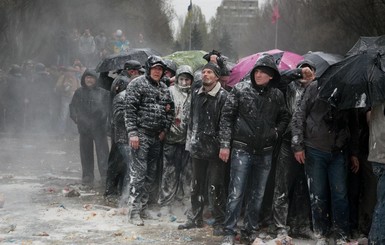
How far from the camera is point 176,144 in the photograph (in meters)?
7.91

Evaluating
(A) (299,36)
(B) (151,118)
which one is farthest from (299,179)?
(A) (299,36)

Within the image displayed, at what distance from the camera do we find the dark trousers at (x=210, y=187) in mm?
7082

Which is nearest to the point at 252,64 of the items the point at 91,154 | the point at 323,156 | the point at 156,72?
the point at 156,72

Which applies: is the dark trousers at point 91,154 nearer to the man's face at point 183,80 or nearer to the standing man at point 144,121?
the standing man at point 144,121

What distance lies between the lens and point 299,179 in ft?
22.6

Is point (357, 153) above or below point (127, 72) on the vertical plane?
below

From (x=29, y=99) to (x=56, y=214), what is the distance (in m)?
9.64

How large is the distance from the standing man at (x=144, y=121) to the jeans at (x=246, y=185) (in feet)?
4.70

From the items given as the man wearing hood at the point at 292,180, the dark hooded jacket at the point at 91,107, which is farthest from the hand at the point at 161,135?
the dark hooded jacket at the point at 91,107

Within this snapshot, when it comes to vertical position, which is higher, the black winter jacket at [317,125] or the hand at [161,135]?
the black winter jacket at [317,125]

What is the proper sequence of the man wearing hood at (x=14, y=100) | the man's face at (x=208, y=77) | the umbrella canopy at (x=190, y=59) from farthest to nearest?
the man wearing hood at (x=14, y=100)
the umbrella canopy at (x=190, y=59)
the man's face at (x=208, y=77)

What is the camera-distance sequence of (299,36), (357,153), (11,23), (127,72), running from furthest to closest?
(299,36) < (11,23) < (127,72) < (357,153)

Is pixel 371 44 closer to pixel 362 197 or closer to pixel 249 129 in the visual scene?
pixel 249 129

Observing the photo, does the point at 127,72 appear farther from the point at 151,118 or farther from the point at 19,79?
the point at 19,79
